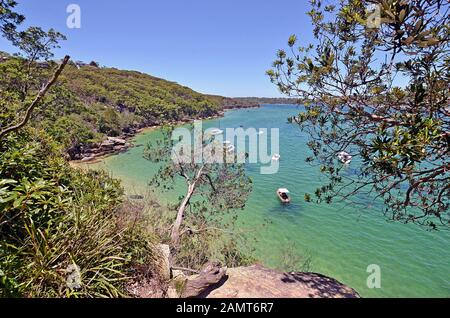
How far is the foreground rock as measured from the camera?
14.4ft

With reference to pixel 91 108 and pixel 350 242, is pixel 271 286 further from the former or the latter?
pixel 91 108

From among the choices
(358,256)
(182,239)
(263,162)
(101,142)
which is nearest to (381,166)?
(182,239)

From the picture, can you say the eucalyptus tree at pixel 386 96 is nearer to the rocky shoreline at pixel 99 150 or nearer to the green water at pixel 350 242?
the green water at pixel 350 242

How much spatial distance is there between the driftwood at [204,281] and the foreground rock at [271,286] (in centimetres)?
9

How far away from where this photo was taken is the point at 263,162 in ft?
91.2

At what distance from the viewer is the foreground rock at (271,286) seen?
438 centimetres

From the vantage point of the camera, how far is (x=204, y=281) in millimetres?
4285

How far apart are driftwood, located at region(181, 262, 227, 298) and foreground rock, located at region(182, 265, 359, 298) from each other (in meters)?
0.09
